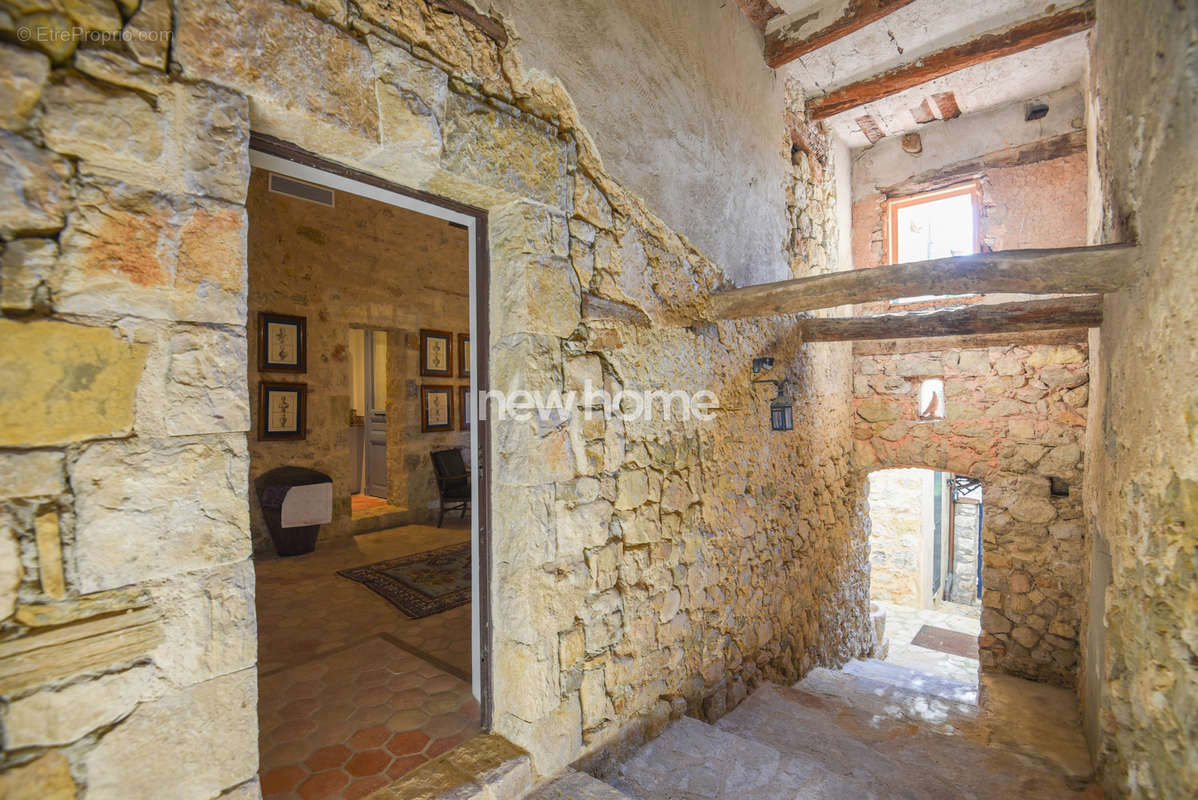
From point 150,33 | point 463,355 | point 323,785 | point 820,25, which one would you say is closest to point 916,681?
point 323,785

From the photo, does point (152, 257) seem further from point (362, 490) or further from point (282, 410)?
point (362, 490)

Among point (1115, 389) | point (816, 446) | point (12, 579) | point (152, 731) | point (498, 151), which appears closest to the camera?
point (12, 579)

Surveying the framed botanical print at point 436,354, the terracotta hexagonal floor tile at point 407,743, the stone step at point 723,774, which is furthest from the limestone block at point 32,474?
the framed botanical print at point 436,354

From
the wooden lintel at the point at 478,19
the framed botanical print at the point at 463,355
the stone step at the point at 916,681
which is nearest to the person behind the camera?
the wooden lintel at the point at 478,19

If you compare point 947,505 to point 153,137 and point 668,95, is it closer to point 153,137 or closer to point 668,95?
point 668,95

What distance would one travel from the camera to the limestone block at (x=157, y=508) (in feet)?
3.32

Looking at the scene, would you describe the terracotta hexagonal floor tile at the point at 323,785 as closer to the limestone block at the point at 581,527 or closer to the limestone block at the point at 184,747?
the limestone block at the point at 184,747

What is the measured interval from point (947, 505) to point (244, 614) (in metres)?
12.7

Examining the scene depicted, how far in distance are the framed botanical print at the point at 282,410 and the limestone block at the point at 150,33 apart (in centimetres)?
399

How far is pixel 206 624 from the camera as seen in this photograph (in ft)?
3.73

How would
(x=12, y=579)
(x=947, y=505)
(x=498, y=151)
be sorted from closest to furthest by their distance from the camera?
1. (x=12, y=579)
2. (x=498, y=151)
3. (x=947, y=505)

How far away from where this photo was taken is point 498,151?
5.73ft

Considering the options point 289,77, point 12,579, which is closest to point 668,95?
point 289,77

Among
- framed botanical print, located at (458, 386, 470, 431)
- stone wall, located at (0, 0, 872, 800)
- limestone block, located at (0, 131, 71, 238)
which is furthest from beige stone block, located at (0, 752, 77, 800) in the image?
framed botanical print, located at (458, 386, 470, 431)
